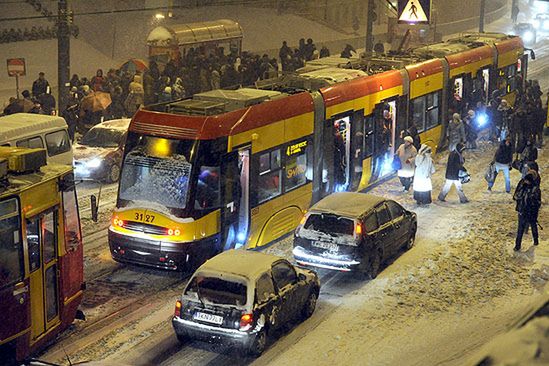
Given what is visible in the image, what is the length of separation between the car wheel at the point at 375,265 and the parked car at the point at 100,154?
8626 mm

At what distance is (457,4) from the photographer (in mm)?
75062

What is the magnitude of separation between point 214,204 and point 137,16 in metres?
35.9

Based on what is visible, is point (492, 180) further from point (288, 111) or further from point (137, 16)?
point (137, 16)

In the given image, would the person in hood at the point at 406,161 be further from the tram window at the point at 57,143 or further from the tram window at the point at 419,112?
the tram window at the point at 57,143

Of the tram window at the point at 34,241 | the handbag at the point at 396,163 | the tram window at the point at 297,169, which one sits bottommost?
the handbag at the point at 396,163

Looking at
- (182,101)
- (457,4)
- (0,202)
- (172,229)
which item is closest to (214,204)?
(172,229)

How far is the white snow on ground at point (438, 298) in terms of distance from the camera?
11.6 metres

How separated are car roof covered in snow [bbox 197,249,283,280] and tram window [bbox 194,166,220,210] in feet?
6.59

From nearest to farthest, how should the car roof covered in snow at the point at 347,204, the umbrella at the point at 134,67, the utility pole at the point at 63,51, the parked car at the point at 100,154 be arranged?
the car roof covered in snow at the point at 347,204 < the parked car at the point at 100,154 < the utility pole at the point at 63,51 < the umbrella at the point at 134,67

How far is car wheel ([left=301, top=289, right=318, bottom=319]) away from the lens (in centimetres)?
1280

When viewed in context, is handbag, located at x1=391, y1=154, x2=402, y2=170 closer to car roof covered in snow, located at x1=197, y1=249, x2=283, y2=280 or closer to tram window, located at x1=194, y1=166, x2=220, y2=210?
tram window, located at x1=194, y1=166, x2=220, y2=210

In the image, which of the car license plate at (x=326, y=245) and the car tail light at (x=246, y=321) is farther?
the car license plate at (x=326, y=245)

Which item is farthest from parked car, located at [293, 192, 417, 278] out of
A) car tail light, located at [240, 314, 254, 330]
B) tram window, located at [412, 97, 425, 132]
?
tram window, located at [412, 97, 425, 132]

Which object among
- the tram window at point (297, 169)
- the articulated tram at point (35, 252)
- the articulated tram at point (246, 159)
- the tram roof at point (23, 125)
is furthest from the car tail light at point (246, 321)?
the tram roof at point (23, 125)
